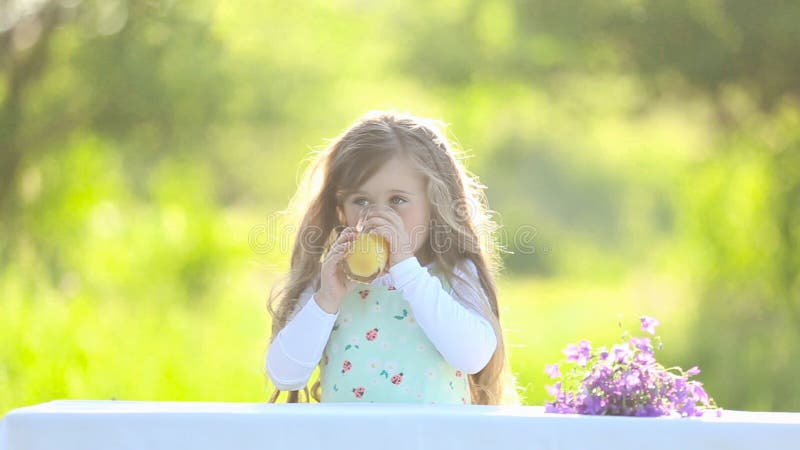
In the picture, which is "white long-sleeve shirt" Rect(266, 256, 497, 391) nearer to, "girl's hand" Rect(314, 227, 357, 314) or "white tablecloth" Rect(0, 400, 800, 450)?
"girl's hand" Rect(314, 227, 357, 314)

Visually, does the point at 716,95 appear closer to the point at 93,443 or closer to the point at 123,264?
the point at 123,264

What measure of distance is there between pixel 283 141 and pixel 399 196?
343 centimetres

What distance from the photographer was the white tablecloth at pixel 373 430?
1.64 meters

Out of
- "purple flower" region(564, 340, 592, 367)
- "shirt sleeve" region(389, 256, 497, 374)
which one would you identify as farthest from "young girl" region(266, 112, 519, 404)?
"purple flower" region(564, 340, 592, 367)

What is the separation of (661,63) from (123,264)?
295cm

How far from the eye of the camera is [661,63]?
17.3ft

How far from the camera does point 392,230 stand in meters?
2.20

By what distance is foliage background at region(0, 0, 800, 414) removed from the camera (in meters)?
5.06

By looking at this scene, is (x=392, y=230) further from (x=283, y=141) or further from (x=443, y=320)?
(x=283, y=141)

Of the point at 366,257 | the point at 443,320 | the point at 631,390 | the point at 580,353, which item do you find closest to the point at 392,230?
the point at 366,257

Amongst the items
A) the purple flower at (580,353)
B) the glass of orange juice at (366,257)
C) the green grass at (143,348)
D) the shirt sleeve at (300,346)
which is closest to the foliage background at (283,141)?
the green grass at (143,348)

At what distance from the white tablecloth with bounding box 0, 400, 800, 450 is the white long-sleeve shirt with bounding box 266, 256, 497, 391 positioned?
1.41 ft

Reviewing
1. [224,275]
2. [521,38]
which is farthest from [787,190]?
[224,275]

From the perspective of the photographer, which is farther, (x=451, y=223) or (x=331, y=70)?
(x=331, y=70)
